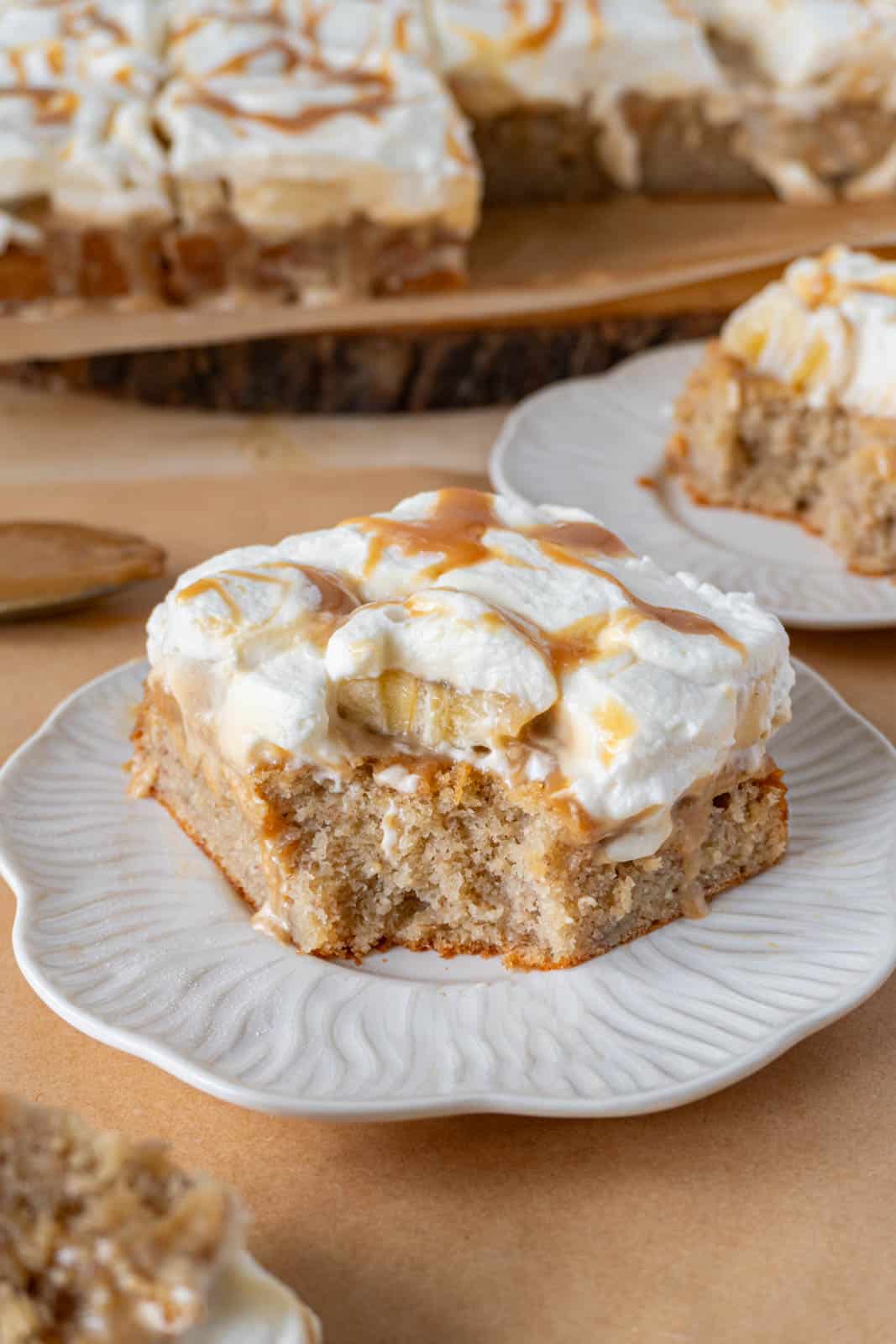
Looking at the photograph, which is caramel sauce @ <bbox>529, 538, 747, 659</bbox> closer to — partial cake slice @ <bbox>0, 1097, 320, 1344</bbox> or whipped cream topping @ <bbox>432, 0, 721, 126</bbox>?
partial cake slice @ <bbox>0, 1097, 320, 1344</bbox>

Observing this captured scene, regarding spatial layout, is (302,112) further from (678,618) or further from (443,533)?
(678,618)

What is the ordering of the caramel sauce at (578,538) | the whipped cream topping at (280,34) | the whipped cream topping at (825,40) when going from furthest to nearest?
1. the whipped cream topping at (825,40)
2. the whipped cream topping at (280,34)
3. the caramel sauce at (578,538)

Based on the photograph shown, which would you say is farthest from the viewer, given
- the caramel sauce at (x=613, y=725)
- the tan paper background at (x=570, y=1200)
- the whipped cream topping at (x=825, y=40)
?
the whipped cream topping at (x=825, y=40)

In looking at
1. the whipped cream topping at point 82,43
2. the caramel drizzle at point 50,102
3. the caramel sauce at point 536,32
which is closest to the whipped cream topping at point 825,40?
the caramel sauce at point 536,32

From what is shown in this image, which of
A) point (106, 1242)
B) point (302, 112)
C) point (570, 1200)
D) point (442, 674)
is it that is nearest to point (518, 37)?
point (302, 112)

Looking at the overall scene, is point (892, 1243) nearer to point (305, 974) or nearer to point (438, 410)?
point (305, 974)

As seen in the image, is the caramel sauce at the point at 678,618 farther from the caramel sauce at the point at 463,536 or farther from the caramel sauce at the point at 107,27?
the caramel sauce at the point at 107,27
